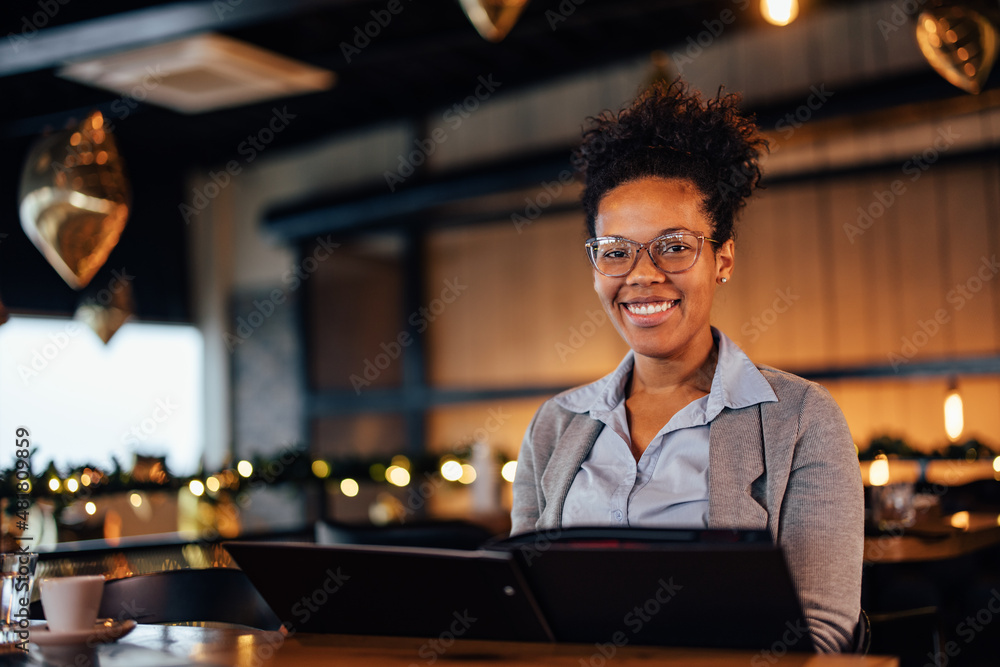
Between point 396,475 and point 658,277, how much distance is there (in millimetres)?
3396

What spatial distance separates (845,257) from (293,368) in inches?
187

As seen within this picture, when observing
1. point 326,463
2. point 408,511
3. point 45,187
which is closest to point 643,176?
point 45,187

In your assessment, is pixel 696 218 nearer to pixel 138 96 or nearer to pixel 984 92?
pixel 984 92

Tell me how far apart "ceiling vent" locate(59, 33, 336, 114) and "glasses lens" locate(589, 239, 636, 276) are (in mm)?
4054

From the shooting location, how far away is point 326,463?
4.42 metres

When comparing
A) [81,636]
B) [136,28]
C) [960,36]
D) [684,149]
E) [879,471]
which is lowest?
[879,471]
